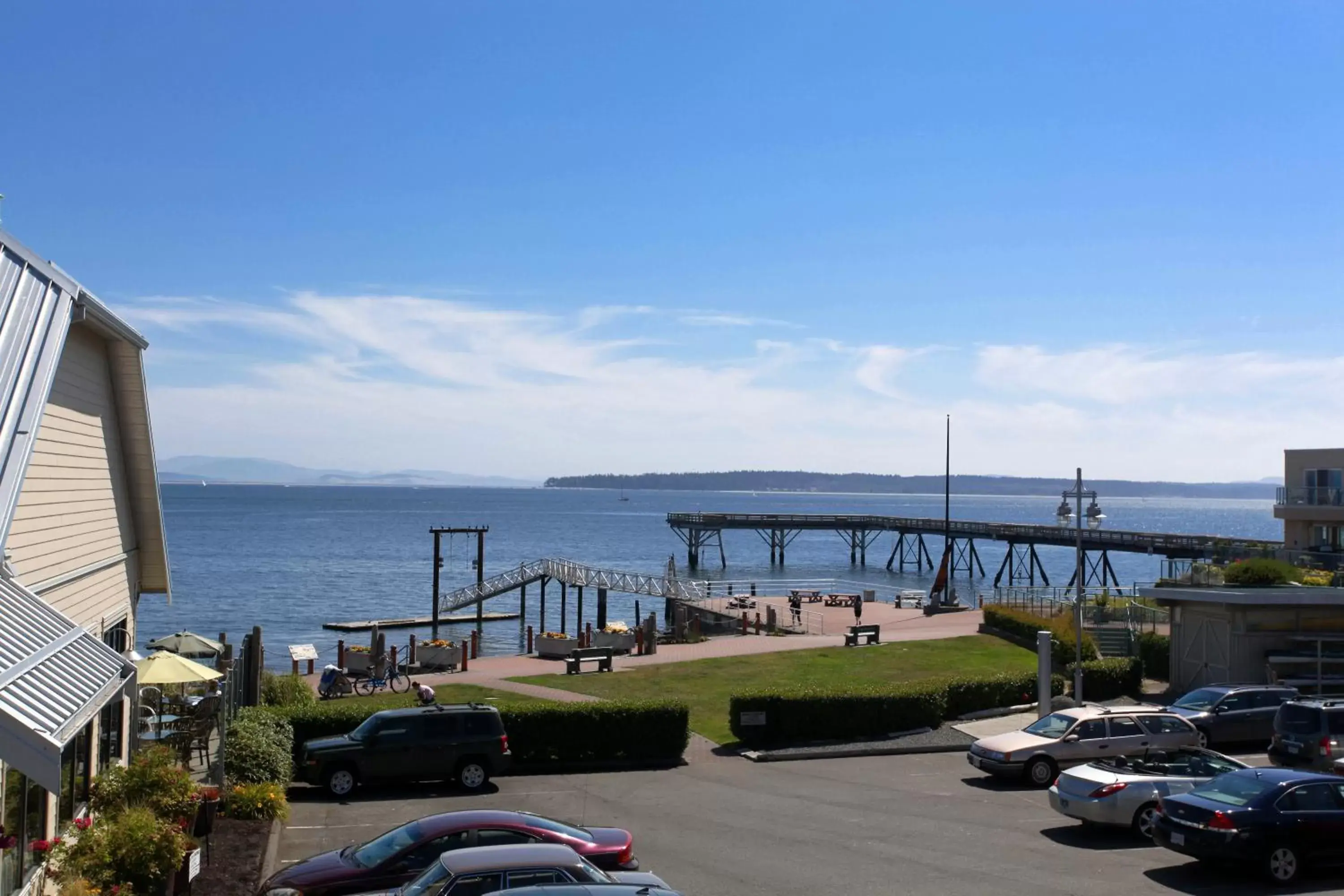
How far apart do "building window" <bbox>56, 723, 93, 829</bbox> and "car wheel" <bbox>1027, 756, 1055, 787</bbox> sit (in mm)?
14663

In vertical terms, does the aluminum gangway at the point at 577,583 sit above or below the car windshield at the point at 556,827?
below

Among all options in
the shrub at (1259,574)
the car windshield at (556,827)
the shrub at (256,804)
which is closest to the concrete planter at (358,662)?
the shrub at (256,804)

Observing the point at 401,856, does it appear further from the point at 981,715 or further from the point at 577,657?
the point at 577,657

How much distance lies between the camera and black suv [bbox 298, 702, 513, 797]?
19719 mm

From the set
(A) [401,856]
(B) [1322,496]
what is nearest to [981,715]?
(A) [401,856]

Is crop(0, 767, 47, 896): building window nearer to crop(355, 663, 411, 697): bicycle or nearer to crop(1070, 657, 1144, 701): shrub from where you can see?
crop(355, 663, 411, 697): bicycle

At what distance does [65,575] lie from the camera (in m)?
14.2

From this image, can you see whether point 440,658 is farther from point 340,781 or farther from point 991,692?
point 991,692

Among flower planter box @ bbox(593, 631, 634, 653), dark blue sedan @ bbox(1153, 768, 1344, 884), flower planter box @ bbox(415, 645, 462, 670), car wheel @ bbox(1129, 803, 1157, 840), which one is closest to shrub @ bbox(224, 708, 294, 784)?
car wheel @ bbox(1129, 803, 1157, 840)

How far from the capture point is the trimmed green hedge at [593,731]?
2281 cm

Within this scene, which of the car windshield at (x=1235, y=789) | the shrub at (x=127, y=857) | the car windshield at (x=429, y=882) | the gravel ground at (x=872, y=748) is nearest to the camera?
the car windshield at (x=429, y=882)

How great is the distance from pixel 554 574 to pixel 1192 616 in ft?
132

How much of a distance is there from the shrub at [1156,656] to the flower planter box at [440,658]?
20020 millimetres

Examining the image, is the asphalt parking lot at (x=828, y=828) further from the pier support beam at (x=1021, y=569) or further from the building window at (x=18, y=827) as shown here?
the pier support beam at (x=1021, y=569)
